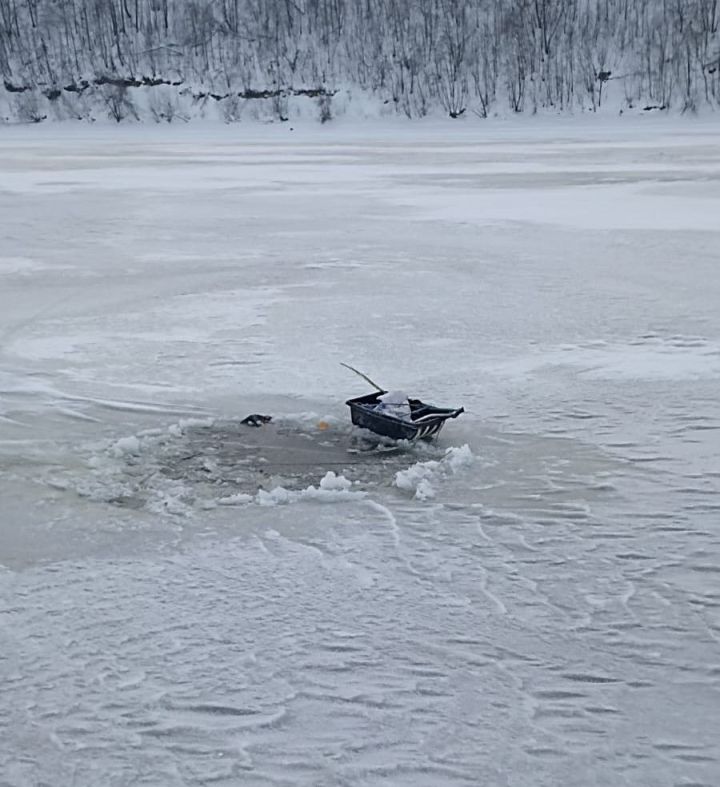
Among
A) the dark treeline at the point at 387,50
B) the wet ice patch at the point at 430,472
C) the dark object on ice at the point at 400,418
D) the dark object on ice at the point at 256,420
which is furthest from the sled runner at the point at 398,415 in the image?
the dark treeline at the point at 387,50

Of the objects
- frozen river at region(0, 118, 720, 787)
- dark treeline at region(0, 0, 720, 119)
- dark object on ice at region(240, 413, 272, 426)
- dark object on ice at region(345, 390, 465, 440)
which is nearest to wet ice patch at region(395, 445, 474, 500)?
frozen river at region(0, 118, 720, 787)

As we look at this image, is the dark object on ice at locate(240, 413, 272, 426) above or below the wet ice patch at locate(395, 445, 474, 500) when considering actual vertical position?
above

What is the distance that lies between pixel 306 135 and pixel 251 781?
108 feet

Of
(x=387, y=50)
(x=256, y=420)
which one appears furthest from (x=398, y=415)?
(x=387, y=50)

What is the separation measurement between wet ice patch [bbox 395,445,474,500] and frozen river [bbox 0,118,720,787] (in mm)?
15

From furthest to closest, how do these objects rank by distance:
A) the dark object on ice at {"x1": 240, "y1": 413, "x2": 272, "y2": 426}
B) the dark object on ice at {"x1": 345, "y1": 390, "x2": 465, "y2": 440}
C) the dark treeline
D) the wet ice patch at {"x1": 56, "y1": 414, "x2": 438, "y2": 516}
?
the dark treeline → the dark object on ice at {"x1": 240, "y1": 413, "x2": 272, "y2": 426} → the dark object on ice at {"x1": 345, "y1": 390, "x2": 465, "y2": 440} → the wet ice patch at {"x1": 56, "y1": 414, "x2": 438, "y2": 516}

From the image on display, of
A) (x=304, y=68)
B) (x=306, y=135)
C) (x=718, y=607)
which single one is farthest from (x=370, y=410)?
(x=304, y=68)

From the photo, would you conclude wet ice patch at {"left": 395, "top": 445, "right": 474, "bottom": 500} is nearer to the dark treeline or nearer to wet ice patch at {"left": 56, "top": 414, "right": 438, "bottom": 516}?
wet ice patch at {"left": 56, "top": 414, "right": 438, "bottom": 516}

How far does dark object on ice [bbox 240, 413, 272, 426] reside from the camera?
13.3 ft

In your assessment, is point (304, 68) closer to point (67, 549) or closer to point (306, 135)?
point (306, 135)

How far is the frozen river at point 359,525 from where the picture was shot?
2.11 m

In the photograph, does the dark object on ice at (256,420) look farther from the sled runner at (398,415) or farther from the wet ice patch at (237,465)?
the sled runner at (398,415)

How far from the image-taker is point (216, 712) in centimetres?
218

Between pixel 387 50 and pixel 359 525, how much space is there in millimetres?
39563
